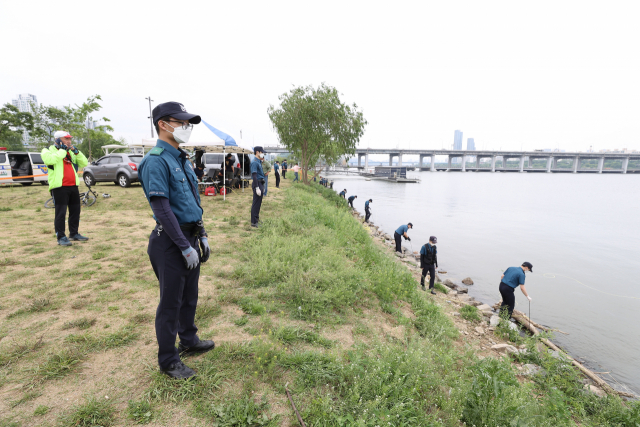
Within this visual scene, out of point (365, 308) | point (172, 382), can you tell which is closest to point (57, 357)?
point (172, 382)

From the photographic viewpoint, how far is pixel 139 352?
9.67ft

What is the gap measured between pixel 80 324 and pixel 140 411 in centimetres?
182

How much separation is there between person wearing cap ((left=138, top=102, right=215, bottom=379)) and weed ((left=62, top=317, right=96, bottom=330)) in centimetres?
154

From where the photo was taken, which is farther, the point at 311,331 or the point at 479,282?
the point at 479,282

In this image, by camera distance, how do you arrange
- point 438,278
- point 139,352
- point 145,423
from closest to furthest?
point 145,423, point 139,352, point 438,278

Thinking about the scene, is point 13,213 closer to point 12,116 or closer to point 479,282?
point 479,282

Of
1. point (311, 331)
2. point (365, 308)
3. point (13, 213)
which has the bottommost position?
point (365, 308)

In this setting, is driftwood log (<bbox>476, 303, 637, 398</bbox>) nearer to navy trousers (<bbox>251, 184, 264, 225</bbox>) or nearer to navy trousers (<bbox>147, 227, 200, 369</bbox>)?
navy trousers (<bbox>147, 227, 200, 369</bbox>)

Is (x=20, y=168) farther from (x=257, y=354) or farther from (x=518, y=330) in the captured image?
(x=518, y=330)

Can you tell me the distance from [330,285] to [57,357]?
3.48 m

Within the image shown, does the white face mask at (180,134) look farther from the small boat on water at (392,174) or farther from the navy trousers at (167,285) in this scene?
the small boat on water at (392,174)

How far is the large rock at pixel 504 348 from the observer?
18.2 feet

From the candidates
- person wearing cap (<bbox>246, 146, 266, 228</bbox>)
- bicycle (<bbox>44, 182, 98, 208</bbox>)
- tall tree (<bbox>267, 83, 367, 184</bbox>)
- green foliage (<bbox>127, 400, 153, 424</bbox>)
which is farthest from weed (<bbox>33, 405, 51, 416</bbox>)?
tall tree (<bbox>267, 83, 367, 184</bbox>)

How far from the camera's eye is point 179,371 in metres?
2.55
